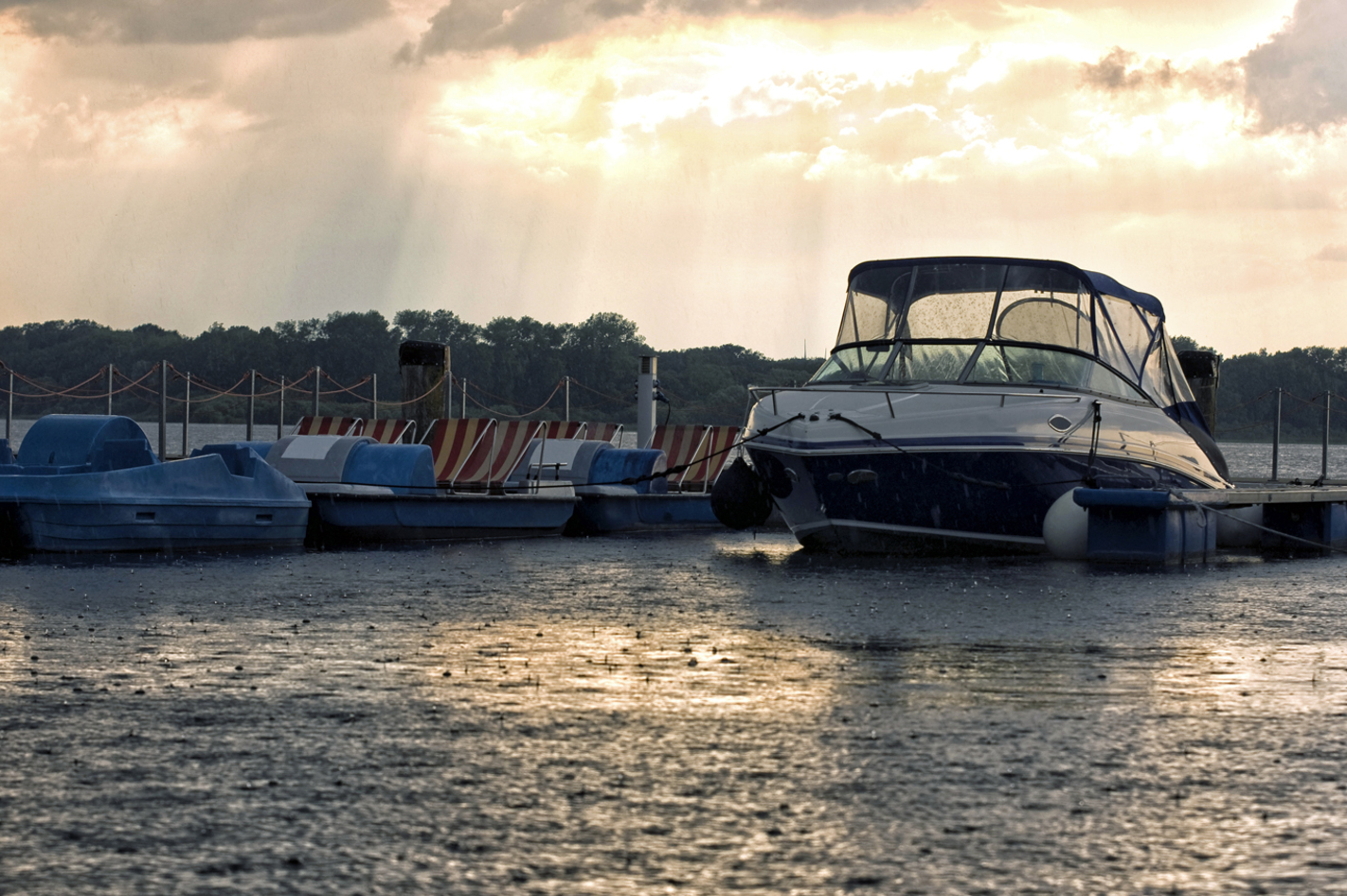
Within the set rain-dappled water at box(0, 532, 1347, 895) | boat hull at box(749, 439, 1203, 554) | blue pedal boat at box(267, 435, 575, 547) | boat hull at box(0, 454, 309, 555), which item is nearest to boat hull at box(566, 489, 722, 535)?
blue pedal boat at box(267, 435, 575, 547)

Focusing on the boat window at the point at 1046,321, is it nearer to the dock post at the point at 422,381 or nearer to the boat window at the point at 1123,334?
the boat window at the point at 1123,334

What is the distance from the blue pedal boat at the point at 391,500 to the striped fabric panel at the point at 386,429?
311 cm

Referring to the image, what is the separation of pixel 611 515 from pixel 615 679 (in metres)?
14.4

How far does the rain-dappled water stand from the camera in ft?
14.4

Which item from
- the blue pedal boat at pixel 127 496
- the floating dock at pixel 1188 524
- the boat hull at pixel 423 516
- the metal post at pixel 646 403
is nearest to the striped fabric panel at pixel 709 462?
the metal post at pixel 646 403

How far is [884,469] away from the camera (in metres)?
17.3

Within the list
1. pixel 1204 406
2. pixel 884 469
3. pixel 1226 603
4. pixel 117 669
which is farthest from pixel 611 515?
pixel 1204 406

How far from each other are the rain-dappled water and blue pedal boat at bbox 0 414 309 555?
14.2 ft

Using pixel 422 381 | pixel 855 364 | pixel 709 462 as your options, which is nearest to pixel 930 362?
pixel 855 364

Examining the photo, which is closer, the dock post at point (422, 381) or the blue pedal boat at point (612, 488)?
the blue pedal boat at point (612, 488)

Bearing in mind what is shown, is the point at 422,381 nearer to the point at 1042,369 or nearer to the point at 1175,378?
the point at 1042,369

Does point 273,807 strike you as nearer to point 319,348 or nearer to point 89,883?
point 89,883

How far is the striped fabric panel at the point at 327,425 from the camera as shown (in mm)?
23672

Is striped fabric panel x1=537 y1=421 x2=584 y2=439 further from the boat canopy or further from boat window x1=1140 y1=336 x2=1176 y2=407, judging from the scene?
boat window x1=1140 y1=336 x2=1176 y2=407
